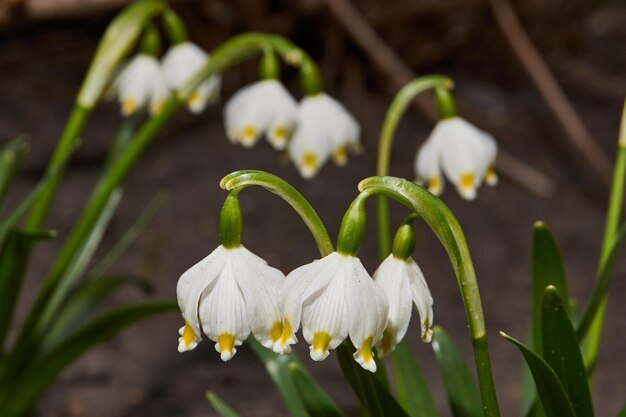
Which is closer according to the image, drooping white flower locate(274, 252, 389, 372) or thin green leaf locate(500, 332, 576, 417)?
drooping white flower locate(274, 252, 389, 372)

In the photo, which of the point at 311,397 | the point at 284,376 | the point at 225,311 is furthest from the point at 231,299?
the point at 284,376

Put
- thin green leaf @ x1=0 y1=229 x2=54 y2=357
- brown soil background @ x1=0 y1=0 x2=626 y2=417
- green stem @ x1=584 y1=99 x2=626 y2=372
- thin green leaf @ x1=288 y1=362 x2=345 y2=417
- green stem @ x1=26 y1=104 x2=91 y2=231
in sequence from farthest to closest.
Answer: brown soil background @ x1=0 y1=0 x2=626 y2=417 → green stem @ x1=26 y1=104 x2=91 y2=231 → thin green leaf @ x1=0 y1=229 x2=54 y2=357 → green stem @ x1=584 y1=99 x2=626 y2=372 → thin green leaf @ x1=288 y1=362 x2=345 y2=417

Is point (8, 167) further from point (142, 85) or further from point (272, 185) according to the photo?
point (272, 185)

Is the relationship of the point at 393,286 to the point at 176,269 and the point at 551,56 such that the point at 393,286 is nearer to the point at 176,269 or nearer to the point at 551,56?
the point at 176,269

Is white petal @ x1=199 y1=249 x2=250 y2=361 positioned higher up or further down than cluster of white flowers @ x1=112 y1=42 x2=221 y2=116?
higher up

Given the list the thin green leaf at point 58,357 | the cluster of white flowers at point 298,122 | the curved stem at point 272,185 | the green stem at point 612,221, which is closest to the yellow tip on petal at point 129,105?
the cluster of white flowers at point 298,122

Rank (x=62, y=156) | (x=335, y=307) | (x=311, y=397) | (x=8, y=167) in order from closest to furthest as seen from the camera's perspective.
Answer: (x=335, y=307) < (x=311, y=397) < (x=62, y=156) < (x=8, y=167)

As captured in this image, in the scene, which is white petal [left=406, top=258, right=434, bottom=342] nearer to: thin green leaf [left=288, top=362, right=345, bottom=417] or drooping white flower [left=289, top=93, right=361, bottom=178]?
thin green leaf [left=288, top=362, right=345, bottom=417]

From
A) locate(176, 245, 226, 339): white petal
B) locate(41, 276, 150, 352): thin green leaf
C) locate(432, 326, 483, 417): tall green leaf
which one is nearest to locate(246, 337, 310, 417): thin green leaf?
locate(432, 326, 483, 417): tall green leaf
